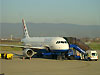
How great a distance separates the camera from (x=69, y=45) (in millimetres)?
37750

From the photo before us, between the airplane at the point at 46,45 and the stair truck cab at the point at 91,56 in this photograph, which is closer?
the stair truck cab at the point at 91,56

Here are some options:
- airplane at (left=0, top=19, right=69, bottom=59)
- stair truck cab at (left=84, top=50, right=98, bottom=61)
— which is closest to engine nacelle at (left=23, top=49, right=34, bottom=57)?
airplane at (left=0, top=19, right=69, bottom=59)

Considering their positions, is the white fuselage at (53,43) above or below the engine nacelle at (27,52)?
above

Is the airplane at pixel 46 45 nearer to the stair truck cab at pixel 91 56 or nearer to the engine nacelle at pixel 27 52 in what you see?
the engine nacelle at pixel 27 52

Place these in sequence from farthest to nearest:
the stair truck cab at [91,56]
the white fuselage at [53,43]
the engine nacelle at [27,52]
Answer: the engine nacelle at [27,52] < the white fuselage at [53,43] < the stair truck cab at [91,56]

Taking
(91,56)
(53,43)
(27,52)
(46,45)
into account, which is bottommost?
(91,56)

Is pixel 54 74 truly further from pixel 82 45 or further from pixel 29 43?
pixel 29 43

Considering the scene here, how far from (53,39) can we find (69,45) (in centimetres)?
296

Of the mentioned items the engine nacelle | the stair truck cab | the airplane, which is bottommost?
the stair truck cab

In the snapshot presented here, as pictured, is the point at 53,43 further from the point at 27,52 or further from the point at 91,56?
the point at 91,56

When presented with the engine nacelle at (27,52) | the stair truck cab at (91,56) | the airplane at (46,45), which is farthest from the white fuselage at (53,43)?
the stair truck cab at (91,56)

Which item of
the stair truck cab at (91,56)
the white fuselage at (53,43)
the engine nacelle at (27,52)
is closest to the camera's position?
the stair truck cab at (91,56)

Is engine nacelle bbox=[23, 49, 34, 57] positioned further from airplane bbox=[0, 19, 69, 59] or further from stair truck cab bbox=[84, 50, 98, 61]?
stair truck cab bbox=[84, 50, 98, 61]

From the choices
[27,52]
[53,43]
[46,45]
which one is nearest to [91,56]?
[53,43]
